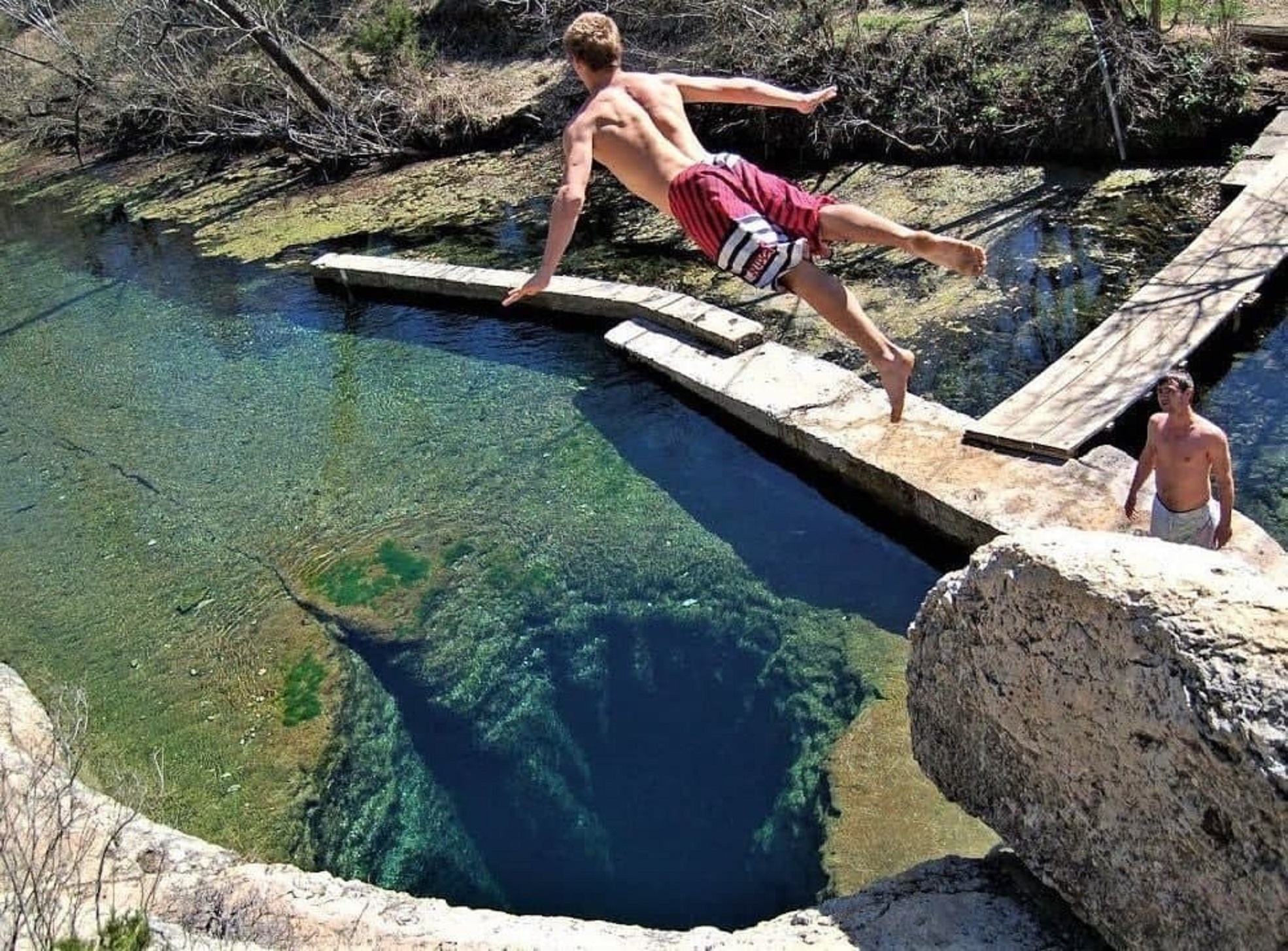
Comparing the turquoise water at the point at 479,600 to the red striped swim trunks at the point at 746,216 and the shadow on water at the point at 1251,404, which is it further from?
the red striped swim trunks at the point at 746,216

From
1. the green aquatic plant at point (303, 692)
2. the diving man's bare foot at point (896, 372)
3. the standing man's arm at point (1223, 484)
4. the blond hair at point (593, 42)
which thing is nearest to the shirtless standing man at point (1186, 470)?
the standing man's arm at point (1223, 484)

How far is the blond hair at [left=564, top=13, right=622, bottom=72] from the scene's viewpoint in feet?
13.6

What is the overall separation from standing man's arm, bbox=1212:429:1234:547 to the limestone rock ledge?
4.92 ft

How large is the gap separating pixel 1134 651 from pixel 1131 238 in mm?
5569

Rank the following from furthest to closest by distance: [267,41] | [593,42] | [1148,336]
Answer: [267,41], [1148,336], [593,42]

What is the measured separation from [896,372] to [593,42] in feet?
5.76

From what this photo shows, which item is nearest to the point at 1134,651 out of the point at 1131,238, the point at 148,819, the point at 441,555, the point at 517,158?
the point at 148,819

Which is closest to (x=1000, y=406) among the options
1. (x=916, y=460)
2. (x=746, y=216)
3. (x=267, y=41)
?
(x=916, y=460)

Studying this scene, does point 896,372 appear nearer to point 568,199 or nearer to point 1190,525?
point 1190,525

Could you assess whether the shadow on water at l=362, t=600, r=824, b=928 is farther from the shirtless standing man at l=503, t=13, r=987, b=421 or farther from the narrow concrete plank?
the shirtless standing man at l=503, t=13, r=987, b=421

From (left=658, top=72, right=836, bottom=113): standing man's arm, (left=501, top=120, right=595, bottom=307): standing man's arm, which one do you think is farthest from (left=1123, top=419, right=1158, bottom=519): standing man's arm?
(left=501, top=120, right=595, bottom=307): standing man's arm

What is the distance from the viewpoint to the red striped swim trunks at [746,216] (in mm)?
4160

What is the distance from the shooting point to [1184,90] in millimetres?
8227

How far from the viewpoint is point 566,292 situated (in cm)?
786
